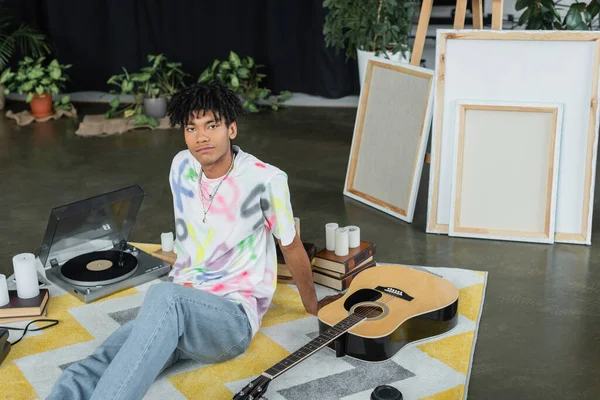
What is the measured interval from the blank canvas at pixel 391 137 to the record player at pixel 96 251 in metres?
1.29

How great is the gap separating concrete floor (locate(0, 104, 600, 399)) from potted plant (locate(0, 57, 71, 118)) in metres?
0.20

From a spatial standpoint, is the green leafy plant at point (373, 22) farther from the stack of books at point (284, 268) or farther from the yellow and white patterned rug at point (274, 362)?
the yellow and white patterned rug at point (274, 362)

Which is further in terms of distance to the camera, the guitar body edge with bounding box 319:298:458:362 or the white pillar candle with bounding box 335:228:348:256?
the white pillar candle with bounding box 335:228:348:256

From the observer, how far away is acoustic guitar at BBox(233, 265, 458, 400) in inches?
104

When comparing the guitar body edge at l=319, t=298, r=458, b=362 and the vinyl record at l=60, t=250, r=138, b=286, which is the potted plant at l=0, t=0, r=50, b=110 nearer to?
the vinyl record at l=60, t=250, r=138, b=286

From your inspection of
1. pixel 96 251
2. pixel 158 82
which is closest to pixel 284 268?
pixel 96 251

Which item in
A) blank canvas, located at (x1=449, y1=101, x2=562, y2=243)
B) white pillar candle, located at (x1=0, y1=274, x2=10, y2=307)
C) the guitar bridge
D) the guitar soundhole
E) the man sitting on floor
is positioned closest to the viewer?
the man sitting on floor

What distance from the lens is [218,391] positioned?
256 centimetres

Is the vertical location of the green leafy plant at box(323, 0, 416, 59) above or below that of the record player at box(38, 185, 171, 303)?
above

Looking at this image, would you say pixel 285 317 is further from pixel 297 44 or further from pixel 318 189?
pixel 297 44

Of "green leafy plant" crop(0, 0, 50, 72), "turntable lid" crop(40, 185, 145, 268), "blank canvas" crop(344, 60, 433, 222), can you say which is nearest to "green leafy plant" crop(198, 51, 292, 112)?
"green leafy plant" crop(0, 0, 50, 72)

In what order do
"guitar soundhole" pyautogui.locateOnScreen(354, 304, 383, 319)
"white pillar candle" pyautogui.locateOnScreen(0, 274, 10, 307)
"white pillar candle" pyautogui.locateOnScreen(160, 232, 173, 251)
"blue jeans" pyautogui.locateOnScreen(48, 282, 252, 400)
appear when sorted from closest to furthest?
"blue jeans" pyautogui.locateOnScreen(48, 282, 252, 400) < "guitar soundhole" pyautogui.locateOnScreen(354, 304, 383, 319) < "white pillar candle" pyautogui.locateOnScreen(0, 274, 10, 307) < "white pillar candle" pyautogui.locateOnScreen(160, 232, 173, 251)

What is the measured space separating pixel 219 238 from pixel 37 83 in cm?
399

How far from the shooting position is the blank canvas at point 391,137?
13.2 ft
